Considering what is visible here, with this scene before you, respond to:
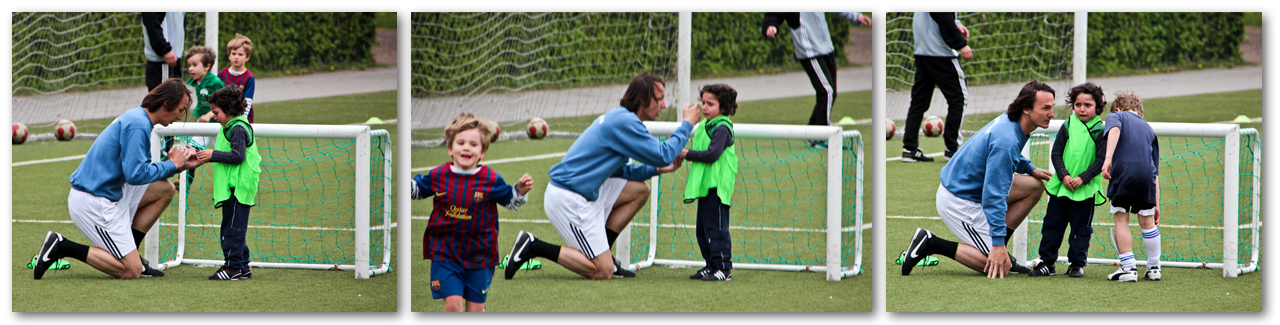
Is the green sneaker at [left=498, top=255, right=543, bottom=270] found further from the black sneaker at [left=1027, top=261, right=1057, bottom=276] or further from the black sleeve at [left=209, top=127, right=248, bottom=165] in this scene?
the black sneaker at [left=1027, top=261, right=1057, bottom=276]

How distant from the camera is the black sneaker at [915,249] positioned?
3.15 metres

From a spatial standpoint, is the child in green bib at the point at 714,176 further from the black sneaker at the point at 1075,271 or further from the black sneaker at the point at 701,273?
the black sneaker at the point at 1075,271

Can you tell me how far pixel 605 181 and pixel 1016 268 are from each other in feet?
4.42

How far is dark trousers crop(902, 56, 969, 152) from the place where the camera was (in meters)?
3.18

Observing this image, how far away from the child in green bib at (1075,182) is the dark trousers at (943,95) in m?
0.31

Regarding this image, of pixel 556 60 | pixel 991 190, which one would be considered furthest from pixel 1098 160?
pixel 556 60

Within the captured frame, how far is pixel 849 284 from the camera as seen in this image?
10.3 feet

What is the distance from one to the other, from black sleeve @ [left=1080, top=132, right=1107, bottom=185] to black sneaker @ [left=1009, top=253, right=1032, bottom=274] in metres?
0.33

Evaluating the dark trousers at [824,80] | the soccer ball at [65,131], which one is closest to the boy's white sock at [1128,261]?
the dark trousers at [824,80]

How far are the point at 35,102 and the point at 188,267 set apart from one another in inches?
57.3

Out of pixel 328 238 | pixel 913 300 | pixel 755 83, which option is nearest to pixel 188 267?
pixel 328 238

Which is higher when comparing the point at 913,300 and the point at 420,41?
the point at 420,41

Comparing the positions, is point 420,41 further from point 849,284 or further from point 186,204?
point 849,284
